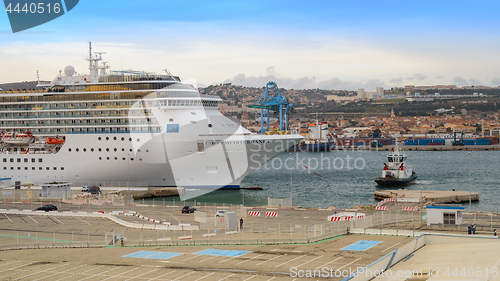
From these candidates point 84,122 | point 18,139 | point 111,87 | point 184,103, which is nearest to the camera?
point 184,103

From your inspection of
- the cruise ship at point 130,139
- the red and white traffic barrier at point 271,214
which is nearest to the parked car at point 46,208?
the cruise ship at point 130,139

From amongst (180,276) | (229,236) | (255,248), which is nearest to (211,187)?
(229,236)

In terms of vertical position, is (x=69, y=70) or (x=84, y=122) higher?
(x=69, y=70)

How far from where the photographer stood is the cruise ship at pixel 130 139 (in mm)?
35375

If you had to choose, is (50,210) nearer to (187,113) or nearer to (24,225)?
(24,225)

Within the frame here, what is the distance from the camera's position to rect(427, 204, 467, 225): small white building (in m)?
18.8

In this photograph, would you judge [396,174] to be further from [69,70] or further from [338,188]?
[69,70]

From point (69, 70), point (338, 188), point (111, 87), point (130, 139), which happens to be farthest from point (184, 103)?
point (338, 188)

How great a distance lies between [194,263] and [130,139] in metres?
21.8

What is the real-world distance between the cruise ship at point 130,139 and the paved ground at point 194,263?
1777 centimetres

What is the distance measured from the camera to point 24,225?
23.6m

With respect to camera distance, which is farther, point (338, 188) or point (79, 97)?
point (338, 188)

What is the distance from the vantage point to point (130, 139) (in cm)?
3550

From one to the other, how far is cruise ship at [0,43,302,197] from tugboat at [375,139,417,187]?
1177 cm
